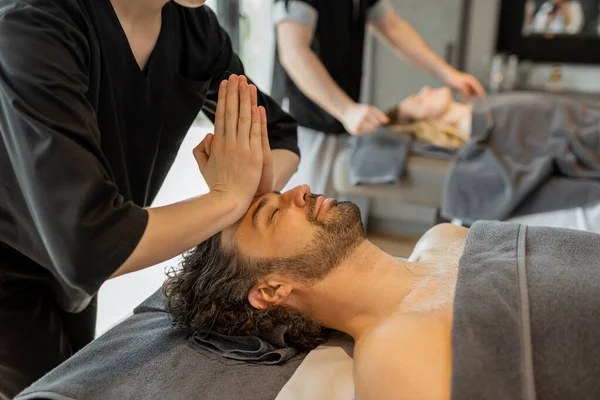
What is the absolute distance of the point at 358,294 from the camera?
1.27 metres

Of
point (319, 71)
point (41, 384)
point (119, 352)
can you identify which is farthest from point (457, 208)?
point (41, 384)

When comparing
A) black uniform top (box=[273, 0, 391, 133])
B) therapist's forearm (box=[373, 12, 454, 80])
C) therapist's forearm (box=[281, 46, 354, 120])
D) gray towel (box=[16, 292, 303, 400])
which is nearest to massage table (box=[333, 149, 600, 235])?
black uniform top (box=[273, 0, 391, 133])

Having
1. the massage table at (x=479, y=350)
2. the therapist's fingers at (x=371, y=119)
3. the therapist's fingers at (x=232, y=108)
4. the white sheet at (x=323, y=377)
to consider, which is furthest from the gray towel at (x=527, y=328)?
the therapist's fingers at (x=371, y=119)

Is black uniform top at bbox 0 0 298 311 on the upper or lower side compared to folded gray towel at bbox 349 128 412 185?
upper

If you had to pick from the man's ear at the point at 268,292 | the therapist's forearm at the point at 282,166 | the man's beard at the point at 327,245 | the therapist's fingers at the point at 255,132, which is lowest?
the man's ear at the point at 268,292

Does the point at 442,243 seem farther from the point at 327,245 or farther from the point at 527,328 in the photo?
the point at 527,328

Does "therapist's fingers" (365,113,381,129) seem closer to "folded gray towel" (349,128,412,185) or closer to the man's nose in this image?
"folded gray towel" (349,128,412,185)

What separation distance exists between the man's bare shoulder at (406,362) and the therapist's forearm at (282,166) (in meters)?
0.42

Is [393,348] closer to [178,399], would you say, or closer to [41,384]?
[178,399]

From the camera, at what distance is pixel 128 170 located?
1.29 metres

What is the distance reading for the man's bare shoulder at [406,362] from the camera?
1.00 m

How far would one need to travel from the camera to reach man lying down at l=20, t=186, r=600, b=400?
3.24 ft

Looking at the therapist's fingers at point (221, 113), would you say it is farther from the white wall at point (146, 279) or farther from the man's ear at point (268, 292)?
the white wall at point (146, 279)

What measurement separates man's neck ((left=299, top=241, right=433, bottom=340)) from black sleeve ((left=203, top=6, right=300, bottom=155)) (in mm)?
319
